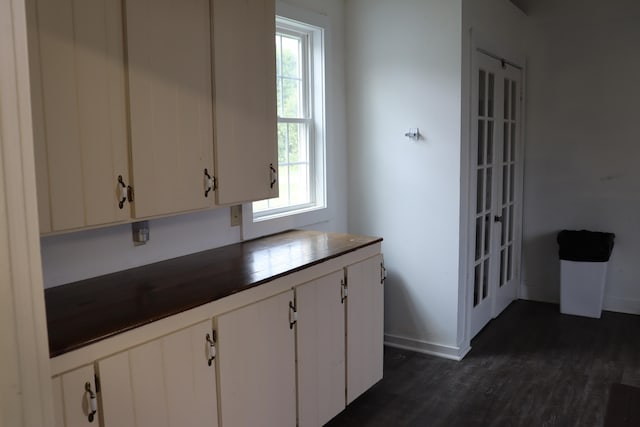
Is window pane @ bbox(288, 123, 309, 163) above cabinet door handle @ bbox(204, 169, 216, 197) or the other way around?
above

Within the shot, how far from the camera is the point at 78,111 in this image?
1858 millimetres

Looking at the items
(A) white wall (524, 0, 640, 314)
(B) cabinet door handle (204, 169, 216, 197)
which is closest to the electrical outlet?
(B) cabinet door handle (204, 169, 216, 197)

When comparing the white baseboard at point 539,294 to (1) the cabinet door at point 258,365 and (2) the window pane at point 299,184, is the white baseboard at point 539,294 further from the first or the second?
(1) the cabinet door at point 258,365

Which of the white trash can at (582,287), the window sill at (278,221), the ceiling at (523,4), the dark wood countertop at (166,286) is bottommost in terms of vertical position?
the white trash can at (582,287)

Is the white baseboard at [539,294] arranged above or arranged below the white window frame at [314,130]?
below

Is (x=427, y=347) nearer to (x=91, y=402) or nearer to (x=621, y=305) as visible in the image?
(x=621, y=305)

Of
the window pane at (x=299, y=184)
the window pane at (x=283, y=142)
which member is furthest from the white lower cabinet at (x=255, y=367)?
the window pane at (x=283, y=142)

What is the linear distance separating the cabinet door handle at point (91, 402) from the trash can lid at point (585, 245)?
3.97m

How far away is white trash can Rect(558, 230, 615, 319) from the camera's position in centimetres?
449

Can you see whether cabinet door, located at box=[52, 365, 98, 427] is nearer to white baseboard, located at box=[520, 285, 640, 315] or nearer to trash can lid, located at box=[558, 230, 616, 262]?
trash can lid, located at box=[558, 230, 616, 262]

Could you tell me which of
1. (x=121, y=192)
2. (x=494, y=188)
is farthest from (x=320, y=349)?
(x=494, y=188)

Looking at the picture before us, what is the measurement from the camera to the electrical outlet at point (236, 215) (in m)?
3.02

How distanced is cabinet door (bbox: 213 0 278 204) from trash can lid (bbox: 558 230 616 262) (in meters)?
2.86

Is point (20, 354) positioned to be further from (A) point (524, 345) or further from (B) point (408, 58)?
(A) point (524, 345)
